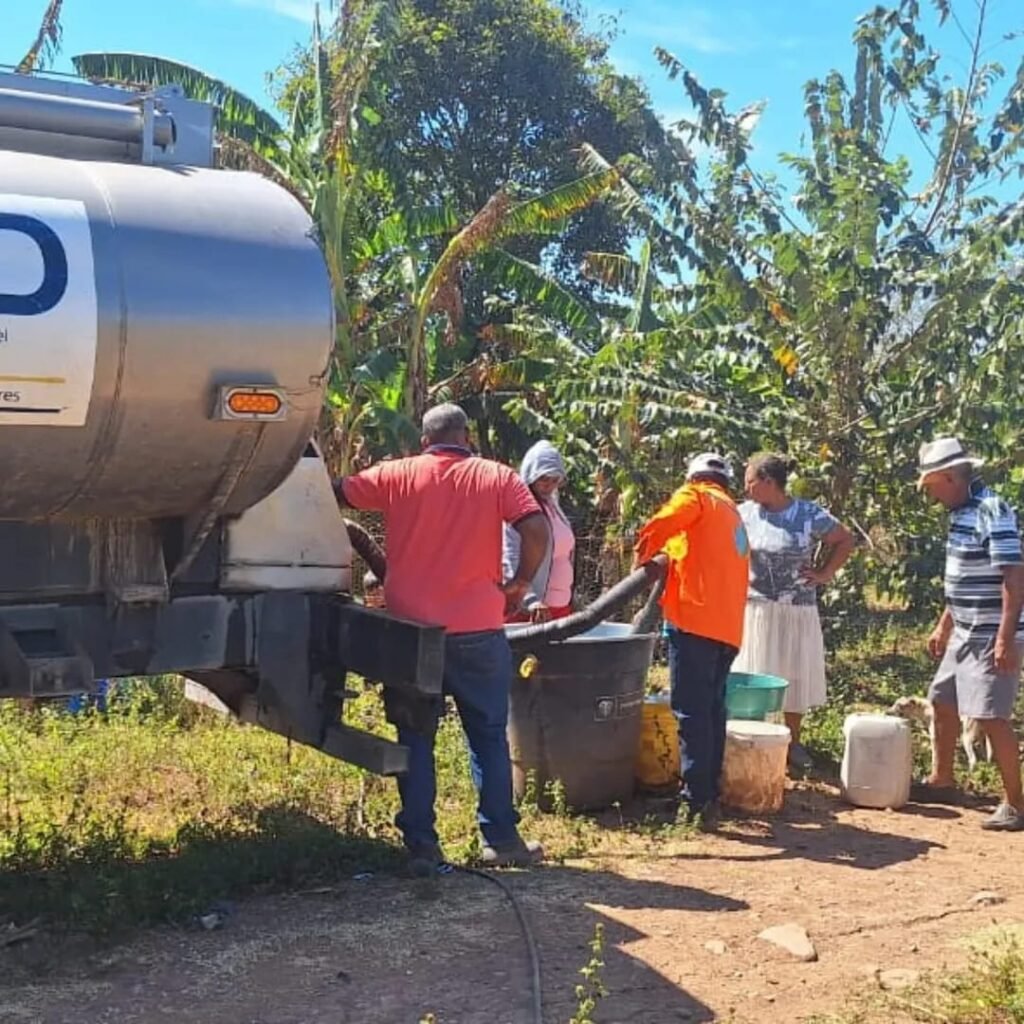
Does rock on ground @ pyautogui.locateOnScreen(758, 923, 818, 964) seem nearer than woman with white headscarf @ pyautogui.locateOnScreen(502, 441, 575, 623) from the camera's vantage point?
Yes

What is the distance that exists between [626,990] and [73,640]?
83.0 inches

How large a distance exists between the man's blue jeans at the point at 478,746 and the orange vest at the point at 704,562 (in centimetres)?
114

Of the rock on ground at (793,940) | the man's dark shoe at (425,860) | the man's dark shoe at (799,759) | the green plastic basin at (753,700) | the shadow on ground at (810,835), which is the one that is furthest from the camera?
the man's dark shoe at (799,759)

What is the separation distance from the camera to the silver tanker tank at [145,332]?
3.88 meters

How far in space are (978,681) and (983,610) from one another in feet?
1.15

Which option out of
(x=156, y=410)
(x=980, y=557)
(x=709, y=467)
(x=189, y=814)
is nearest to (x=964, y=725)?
(x=980, y=557)

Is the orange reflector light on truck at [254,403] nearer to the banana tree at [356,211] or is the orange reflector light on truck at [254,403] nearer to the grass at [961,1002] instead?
the grass at [961,1002]

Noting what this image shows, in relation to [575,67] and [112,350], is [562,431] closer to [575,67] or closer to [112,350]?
[112,350]

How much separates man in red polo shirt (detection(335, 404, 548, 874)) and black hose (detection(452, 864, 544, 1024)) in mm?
146

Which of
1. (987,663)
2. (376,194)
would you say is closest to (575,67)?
(376,194)

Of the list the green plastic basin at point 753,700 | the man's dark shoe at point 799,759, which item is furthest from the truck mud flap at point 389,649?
the man's dark shoe at point 799,759

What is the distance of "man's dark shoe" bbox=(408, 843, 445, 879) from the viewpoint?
528 cm

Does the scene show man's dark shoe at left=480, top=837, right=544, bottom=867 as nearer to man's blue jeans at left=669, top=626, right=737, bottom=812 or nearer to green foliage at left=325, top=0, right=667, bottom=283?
man's blue jeans at left=669, top=626, right=737, bottom=812

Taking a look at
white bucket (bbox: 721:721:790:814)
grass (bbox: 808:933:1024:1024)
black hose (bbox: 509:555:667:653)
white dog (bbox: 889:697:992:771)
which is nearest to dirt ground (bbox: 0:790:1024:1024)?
grass (bbox: 808:933:1024:1024)
